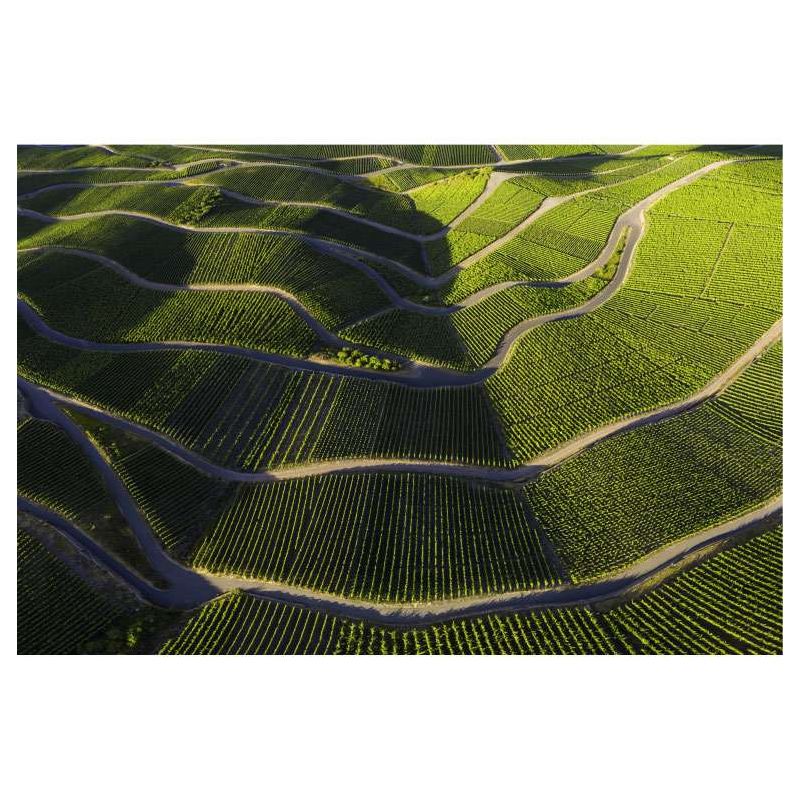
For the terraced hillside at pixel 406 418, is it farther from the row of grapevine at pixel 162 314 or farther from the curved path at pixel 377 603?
the row of grapevine at pixel 162 314

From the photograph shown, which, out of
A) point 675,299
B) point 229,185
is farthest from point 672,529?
point 229,185

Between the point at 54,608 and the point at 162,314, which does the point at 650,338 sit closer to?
the point at 162,314

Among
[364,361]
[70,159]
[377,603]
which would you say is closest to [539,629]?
[377,603]

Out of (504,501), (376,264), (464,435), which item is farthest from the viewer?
(376,264)

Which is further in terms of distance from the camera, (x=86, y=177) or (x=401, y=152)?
(x=401, y=152)

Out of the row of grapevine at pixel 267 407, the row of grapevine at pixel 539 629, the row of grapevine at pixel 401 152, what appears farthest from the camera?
the row of grapevine at pixel 401 152

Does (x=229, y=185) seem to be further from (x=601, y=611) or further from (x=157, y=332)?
(x=601, y=611)

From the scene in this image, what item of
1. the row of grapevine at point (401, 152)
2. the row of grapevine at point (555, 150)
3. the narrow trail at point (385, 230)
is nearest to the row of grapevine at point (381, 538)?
the narrow trail at point (385, 230)
